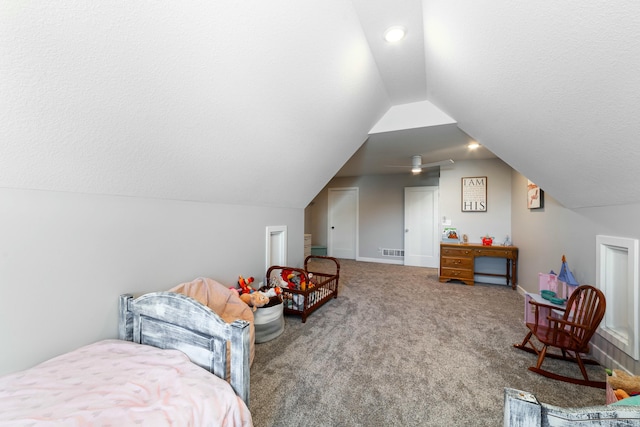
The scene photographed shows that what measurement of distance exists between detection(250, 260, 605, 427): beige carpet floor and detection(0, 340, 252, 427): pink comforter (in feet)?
2.05

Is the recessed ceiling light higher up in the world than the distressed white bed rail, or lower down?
higher up

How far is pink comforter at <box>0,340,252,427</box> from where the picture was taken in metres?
0.83

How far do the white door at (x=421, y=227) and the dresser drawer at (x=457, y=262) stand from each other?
43.5 inches

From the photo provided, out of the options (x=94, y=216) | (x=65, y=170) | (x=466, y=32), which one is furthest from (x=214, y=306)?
(x=466, y=32)

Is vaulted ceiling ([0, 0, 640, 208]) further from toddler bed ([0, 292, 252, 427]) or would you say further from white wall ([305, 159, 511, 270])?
white wall ([305, 159, 511, 270])

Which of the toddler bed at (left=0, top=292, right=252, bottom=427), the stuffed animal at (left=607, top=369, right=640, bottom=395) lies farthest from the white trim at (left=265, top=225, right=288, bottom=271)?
the stuffed animal at (left=607, top=369, right=640, bottom=395)

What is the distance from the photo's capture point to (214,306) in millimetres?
1943

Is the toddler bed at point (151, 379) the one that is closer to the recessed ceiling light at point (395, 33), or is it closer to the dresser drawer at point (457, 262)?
the recessed ceiling light at point (395, 33)

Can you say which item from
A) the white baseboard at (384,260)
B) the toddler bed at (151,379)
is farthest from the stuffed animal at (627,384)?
the white baseboard at (384,260)

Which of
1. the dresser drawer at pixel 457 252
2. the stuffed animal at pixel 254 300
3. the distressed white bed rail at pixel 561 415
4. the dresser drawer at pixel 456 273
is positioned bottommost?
the dresser drawer at pixel 456 273

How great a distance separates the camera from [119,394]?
0.93 m

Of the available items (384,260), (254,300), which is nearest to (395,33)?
(254,300)

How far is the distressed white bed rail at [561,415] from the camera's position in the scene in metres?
0.49

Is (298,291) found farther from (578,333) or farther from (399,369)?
(578,333)
